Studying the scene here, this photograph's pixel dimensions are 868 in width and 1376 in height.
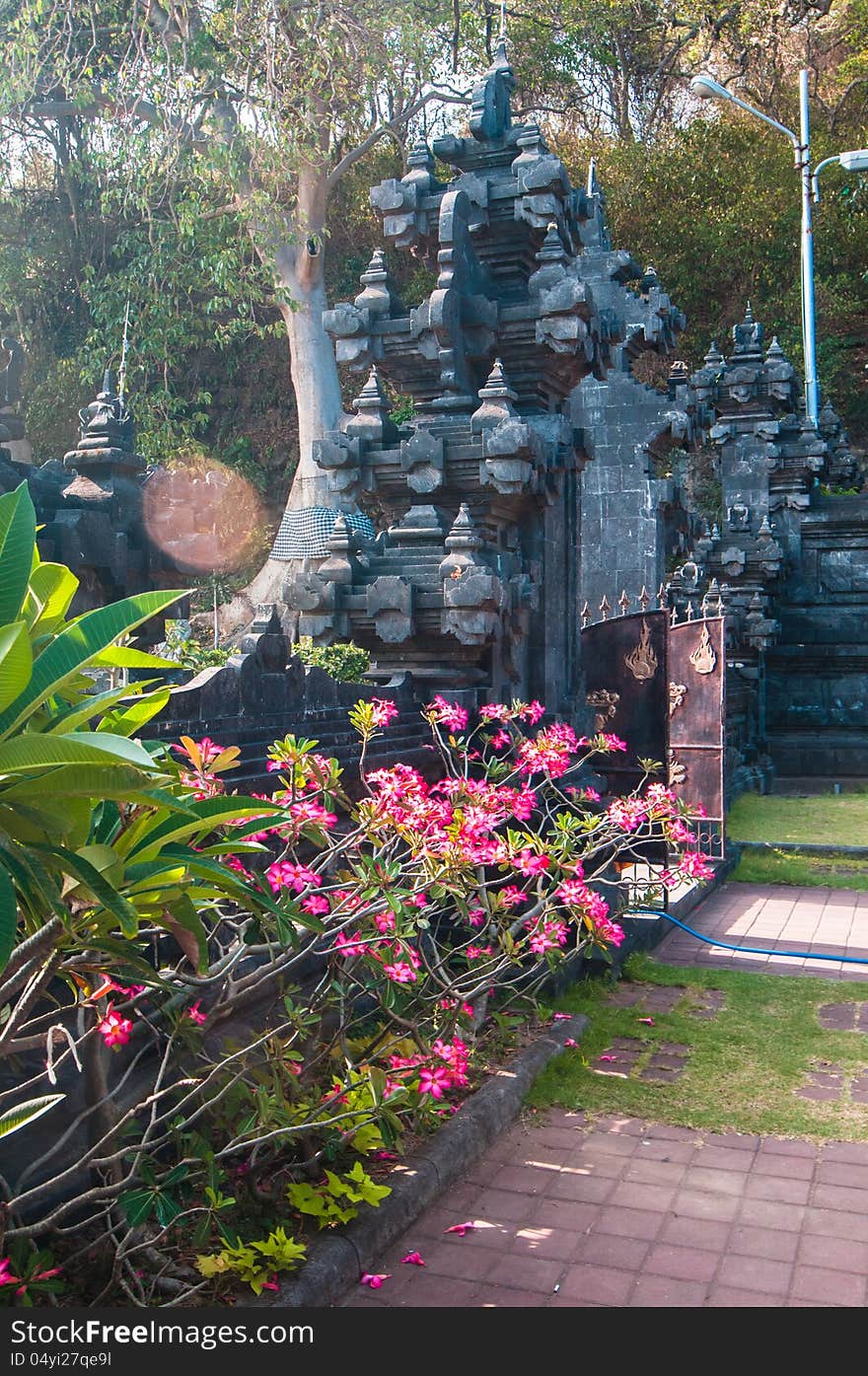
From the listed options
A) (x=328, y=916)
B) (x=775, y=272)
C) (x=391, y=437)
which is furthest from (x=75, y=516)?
(x=775, y=272)

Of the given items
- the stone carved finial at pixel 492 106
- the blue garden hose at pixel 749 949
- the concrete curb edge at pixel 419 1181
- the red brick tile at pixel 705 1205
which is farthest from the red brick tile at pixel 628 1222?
the stone carved finial at pixel 492 106

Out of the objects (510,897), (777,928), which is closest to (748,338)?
(777,928)

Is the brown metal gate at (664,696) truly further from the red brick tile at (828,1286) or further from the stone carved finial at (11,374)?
the red brick tile at (828,1286)

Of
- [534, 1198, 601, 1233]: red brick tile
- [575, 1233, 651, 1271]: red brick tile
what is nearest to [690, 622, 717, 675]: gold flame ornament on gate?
[534, 1198, 601, 1233]: red brick tile

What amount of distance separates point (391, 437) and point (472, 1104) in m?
5.00

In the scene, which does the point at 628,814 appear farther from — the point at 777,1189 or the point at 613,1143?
the point at 777,1189

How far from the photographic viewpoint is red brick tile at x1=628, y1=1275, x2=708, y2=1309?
365 centimetres

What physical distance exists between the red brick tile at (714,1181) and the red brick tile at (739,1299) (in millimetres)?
771

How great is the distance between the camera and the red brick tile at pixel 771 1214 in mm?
4180

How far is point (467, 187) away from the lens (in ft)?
27.5

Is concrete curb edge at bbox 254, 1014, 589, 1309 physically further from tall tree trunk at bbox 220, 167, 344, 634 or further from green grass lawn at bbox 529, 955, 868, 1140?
tall tree trunk at bbox 220, 167, 344, 634

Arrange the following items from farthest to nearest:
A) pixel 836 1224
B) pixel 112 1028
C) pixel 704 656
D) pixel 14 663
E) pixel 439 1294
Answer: pixel 704 656
pixel 836 1224
pixel 439 1294
pixel 112 1028
pixel 14 663

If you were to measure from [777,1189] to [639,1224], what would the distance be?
2.07 feet

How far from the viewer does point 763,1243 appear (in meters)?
4.04
